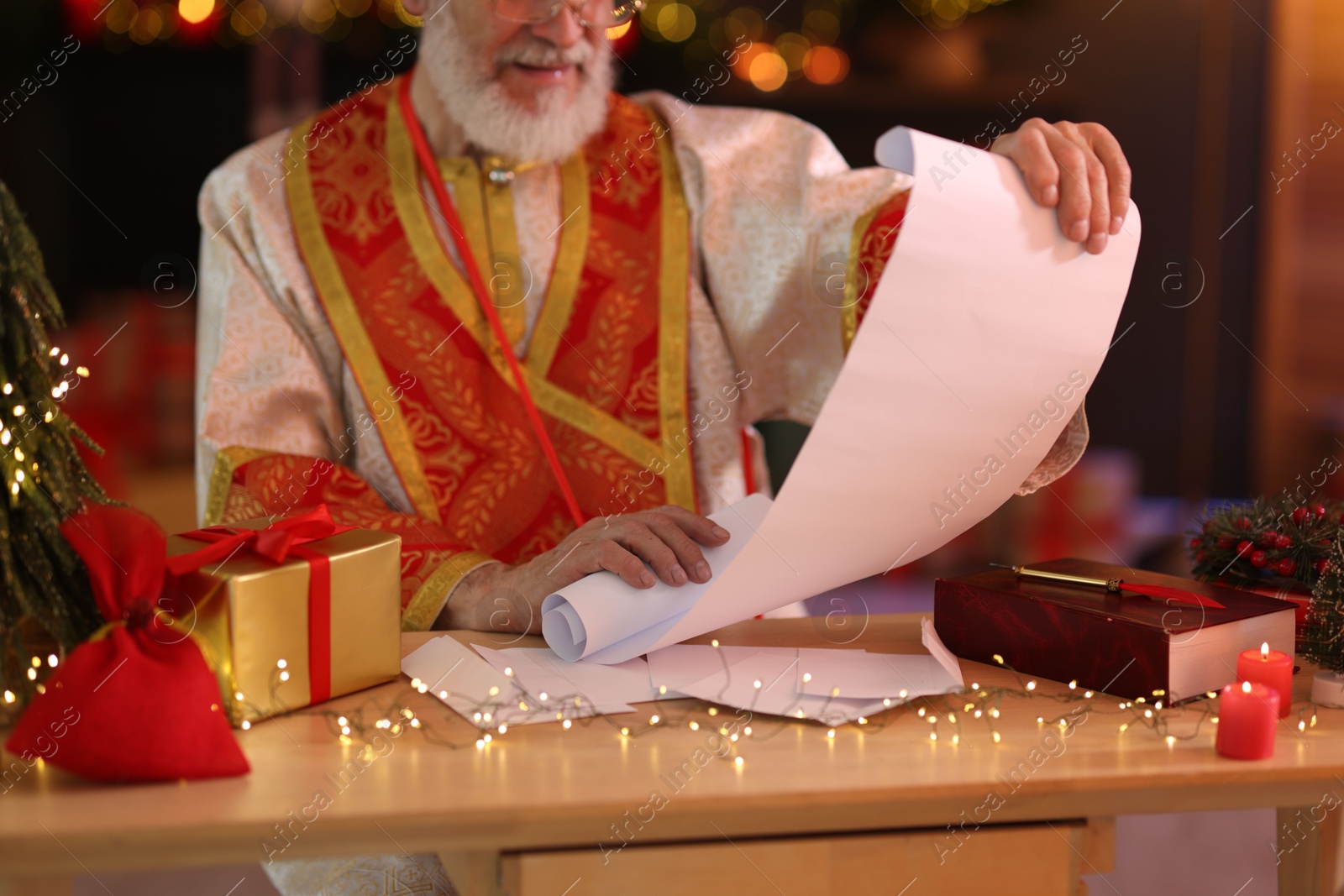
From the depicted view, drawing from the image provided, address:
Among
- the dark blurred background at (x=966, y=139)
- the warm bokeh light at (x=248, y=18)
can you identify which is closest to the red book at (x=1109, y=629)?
the dark blurred background at (x=966, y=139)

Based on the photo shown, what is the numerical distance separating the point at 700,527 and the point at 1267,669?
445mm

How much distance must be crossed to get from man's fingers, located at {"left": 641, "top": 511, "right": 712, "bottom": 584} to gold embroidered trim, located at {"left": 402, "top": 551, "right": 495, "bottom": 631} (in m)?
0.24

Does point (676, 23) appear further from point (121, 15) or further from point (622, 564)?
point (622, 564)

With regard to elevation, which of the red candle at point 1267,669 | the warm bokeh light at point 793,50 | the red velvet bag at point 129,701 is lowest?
the red candle at point 1267,669

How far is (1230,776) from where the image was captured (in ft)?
2.49

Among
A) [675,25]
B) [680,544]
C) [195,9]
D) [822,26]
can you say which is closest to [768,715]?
[680,544]

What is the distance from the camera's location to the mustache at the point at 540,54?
1483 mm

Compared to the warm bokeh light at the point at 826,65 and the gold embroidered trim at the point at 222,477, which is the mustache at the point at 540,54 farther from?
the warm bokeh light at the point at 826,65

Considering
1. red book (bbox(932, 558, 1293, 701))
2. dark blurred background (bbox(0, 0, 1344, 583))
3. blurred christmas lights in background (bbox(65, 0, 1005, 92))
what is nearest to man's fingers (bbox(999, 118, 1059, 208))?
red book (bbox(932, 558, 1293, 701))

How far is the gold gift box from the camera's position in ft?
2.67

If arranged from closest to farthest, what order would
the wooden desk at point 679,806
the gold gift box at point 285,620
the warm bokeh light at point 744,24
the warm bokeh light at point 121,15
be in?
the wooden desk at point 679,806 < the gold gift box at point 285,620 < the warm bokeh light at point 121,15 < the warm bokeh light at point 744,24

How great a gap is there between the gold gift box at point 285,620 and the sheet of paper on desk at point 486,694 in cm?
4

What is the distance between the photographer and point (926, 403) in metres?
0.90

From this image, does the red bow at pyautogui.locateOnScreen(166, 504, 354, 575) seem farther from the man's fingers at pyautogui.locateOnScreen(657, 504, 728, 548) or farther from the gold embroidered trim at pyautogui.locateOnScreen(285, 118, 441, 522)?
the gold embroidered trim at pyautogui.locateOnScreen(285, 118, 441, 522)
